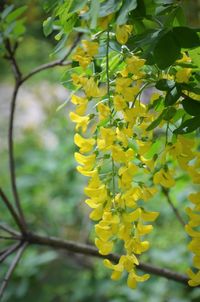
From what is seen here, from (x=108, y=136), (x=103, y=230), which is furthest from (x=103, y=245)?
(x=108, y=136)

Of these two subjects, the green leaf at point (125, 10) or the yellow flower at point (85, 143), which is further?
the yellow flower at point (85, 143)

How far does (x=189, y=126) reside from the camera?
1.83 ft

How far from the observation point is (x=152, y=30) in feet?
1.77

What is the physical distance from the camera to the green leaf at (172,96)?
55cm

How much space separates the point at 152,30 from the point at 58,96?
9.85 ft

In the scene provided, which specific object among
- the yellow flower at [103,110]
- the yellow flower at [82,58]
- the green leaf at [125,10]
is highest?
the green leaf at [125,10]

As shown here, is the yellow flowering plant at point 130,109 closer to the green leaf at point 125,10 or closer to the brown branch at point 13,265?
the green leaf at point 125,10

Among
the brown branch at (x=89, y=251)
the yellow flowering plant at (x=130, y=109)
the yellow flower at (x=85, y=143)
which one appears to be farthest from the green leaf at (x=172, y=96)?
the brown branch at (x=89, y=251)

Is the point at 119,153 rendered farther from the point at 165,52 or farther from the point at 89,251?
the point at 89,251

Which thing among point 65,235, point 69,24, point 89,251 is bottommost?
point 65,235

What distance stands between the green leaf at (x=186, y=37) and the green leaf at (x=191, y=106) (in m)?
0.06

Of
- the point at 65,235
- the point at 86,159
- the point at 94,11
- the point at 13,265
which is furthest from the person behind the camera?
the point at 65,235

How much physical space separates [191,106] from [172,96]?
3 cm

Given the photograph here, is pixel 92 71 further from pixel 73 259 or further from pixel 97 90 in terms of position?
pixel 73 259
